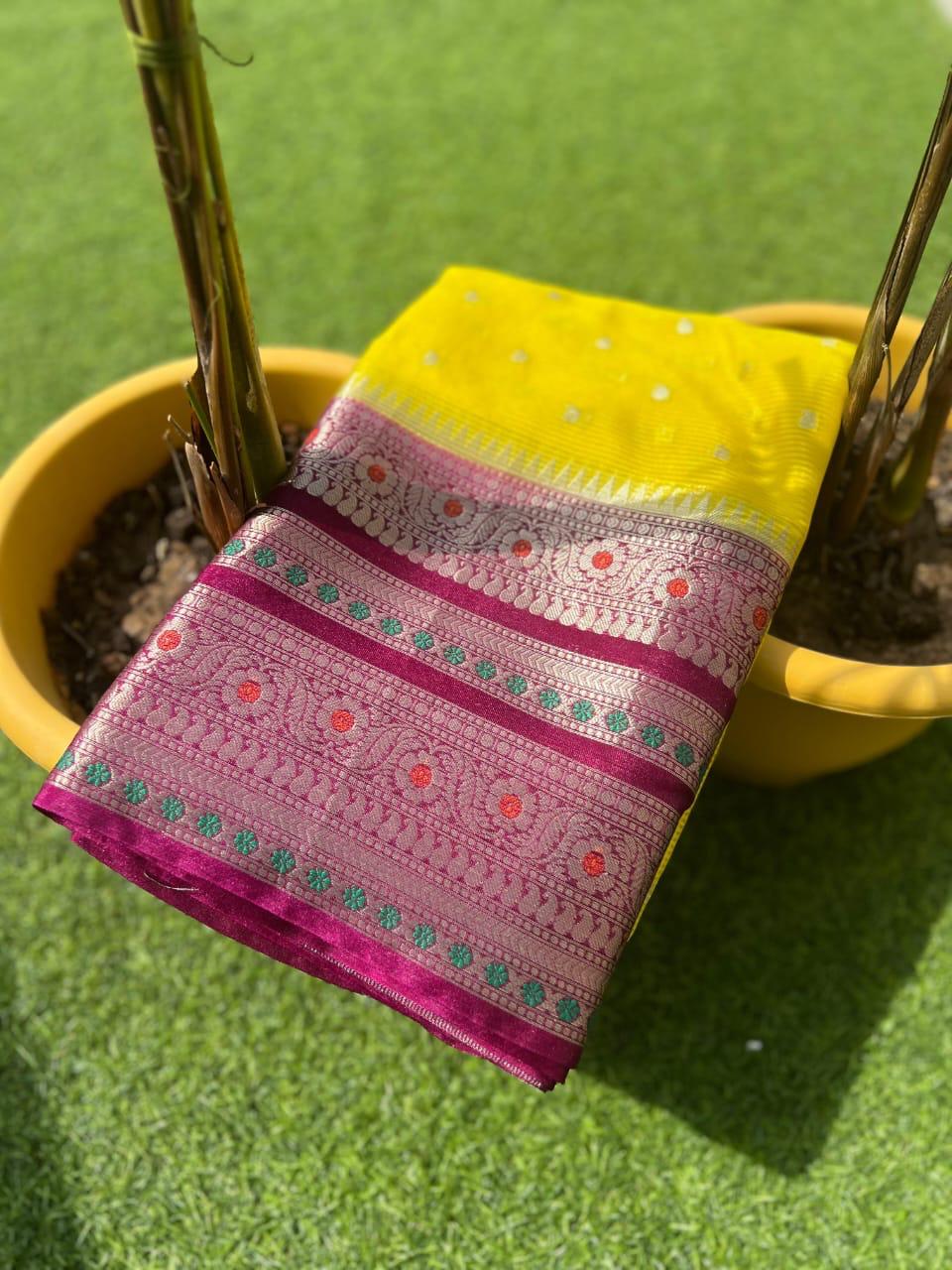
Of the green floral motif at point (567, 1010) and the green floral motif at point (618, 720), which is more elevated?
the green floral motif at point (618, 720)

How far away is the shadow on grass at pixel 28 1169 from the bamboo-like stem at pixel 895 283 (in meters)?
0.97

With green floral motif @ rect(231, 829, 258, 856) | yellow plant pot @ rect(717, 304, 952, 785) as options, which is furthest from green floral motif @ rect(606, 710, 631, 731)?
A: green floral motif @ rect(231, 829, 258, 856)

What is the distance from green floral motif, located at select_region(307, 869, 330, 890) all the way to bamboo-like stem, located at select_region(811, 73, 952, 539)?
61 centimetres

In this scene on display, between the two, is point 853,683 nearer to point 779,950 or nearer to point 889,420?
point 889,420

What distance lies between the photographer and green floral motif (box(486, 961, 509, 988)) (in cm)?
72

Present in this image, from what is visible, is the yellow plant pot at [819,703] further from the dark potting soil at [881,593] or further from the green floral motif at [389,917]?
the green floral motif at [389,917]

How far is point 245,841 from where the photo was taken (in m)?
0.75

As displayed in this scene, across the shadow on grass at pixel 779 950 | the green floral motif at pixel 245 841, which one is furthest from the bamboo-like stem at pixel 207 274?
the shadow on grass at pixel 779 950

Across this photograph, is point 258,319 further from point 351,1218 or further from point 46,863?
point 351,1218

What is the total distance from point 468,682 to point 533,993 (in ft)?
0.78

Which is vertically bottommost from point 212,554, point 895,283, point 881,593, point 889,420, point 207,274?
point 881,593

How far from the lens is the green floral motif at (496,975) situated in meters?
0.72

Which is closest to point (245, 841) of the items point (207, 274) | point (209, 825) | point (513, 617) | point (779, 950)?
point (209, 825)

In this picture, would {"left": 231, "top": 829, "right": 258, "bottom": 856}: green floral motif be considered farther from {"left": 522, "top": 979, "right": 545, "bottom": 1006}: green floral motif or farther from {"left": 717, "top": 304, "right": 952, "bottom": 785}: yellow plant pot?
{"left": 717, "top": 304, "right": 952, "bottom": 785}: yellow plant pot
